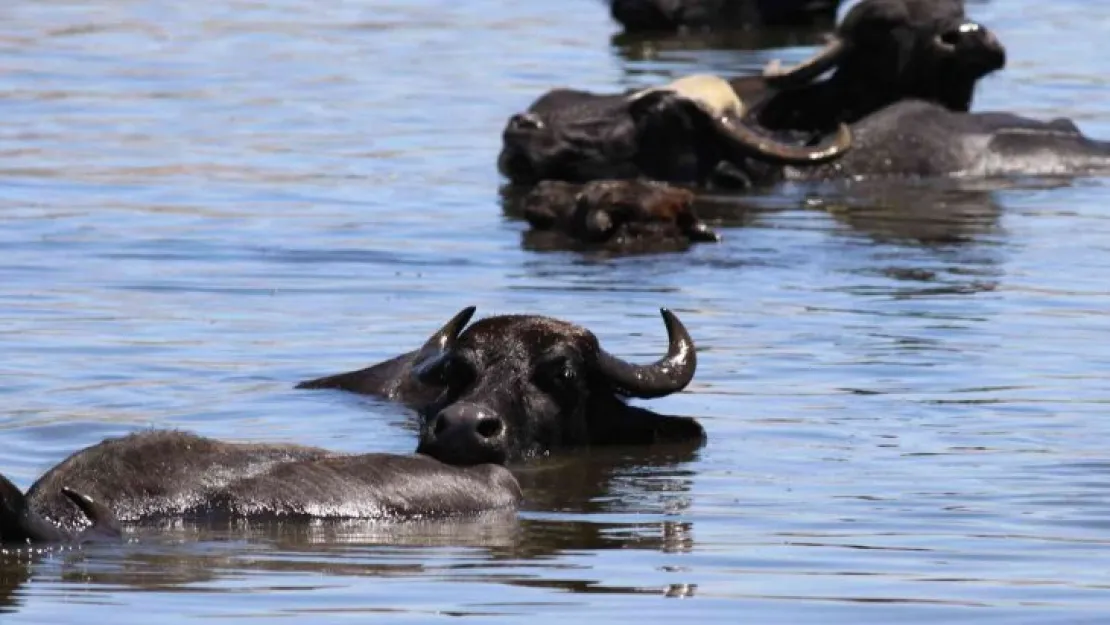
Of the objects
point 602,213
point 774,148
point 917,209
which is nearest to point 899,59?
point 774,148

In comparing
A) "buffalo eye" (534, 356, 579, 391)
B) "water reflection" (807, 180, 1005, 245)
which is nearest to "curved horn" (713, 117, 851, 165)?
"water reflection" (807, 180, 1005, 245)

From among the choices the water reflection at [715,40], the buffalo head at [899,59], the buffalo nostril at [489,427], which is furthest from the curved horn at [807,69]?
the buffalo nostril at [489,427]

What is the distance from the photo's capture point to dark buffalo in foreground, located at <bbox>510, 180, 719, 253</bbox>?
17.4m

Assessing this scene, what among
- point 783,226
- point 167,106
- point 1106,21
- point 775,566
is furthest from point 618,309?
point 1106,21

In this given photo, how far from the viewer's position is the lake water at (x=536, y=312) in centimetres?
873

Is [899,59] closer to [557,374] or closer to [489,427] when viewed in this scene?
[557,374]

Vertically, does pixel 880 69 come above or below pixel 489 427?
below

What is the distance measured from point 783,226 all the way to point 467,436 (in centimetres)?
797

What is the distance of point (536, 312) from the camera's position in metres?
14.8

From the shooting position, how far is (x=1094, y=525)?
9.99 metres

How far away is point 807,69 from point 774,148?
129cm

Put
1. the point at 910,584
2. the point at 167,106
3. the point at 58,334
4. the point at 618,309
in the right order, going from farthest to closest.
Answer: the point at 167,106 → the point at 618,309 → the point at 58,334 → the point at 910,584

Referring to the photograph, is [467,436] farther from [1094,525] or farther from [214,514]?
[1094,525]

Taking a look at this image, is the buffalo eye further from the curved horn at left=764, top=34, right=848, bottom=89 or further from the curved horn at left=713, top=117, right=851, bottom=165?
the curved horn at left=764, top=34, right=848, bottom=89
